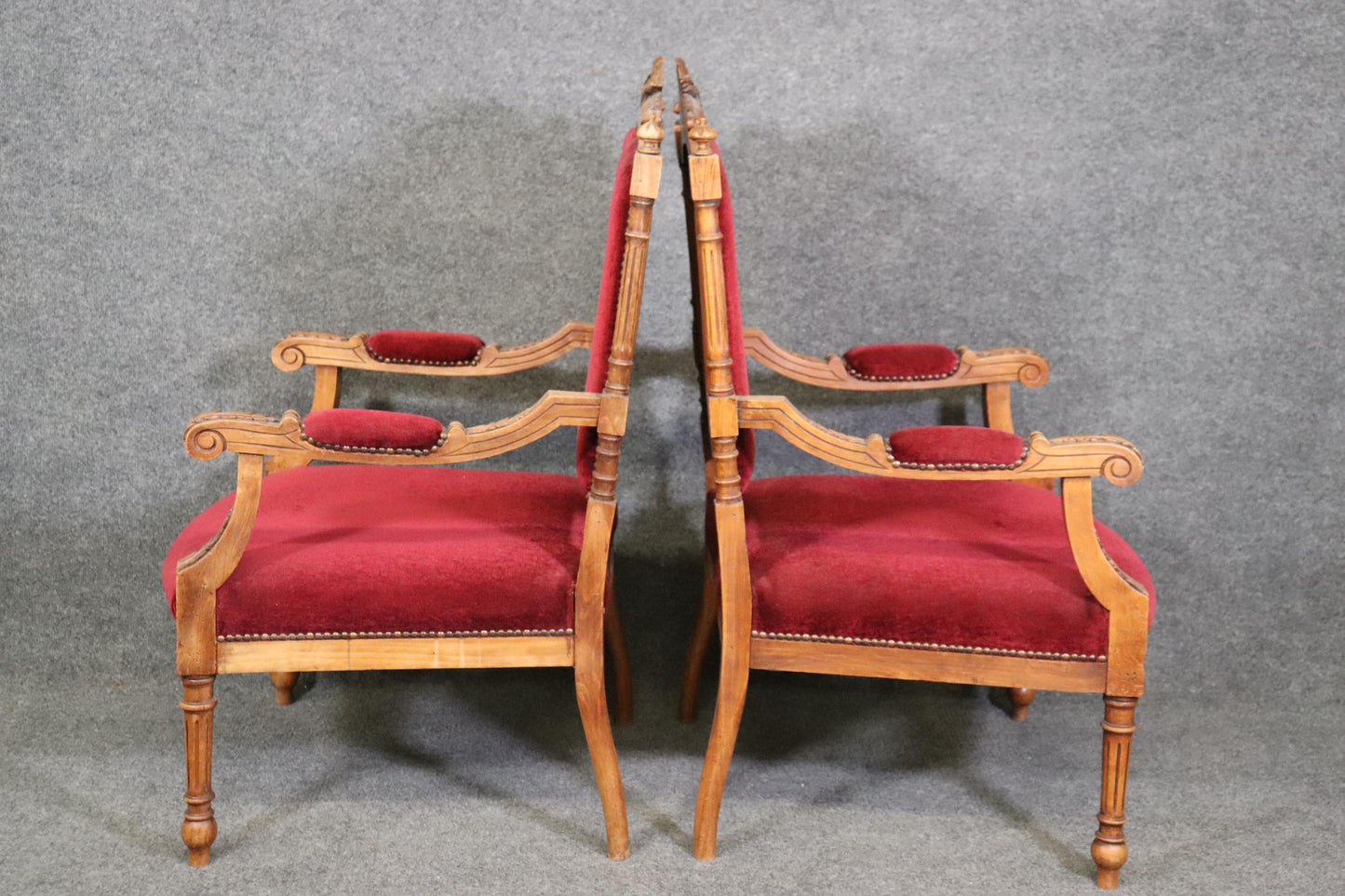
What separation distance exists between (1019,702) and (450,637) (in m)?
1.22

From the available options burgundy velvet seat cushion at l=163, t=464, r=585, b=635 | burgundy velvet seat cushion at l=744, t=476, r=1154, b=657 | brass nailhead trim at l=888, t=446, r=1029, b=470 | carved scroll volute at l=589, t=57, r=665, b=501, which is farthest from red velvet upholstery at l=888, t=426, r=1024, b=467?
burgundy velvet seat cushion at l=163, t=464, r=585, b=635

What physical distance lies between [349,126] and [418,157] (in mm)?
144

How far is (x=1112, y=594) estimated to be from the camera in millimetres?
1812

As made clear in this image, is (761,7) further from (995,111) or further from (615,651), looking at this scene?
(615,651)

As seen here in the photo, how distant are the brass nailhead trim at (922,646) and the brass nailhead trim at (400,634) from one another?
12.5 inches

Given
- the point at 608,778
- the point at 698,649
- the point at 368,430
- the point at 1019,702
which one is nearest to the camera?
the point at 368,430

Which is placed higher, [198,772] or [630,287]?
[630,287]

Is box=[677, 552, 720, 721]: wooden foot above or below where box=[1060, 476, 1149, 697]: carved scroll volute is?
below

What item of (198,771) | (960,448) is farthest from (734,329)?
(198,771)

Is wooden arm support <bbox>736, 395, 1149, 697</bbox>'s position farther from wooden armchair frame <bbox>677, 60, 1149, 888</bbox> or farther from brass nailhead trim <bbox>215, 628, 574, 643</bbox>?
brass nailhead trim <bbox>215, 628, 574, 643</bbox>

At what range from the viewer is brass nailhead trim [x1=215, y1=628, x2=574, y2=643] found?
1.85 meters

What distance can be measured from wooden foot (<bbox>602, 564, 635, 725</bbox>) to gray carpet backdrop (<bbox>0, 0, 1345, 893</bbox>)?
7 centimetres

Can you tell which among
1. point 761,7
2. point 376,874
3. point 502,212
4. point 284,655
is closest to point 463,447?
point 284,655

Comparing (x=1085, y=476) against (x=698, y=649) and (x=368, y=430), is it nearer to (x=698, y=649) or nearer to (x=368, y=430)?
(x=698, y=649)
